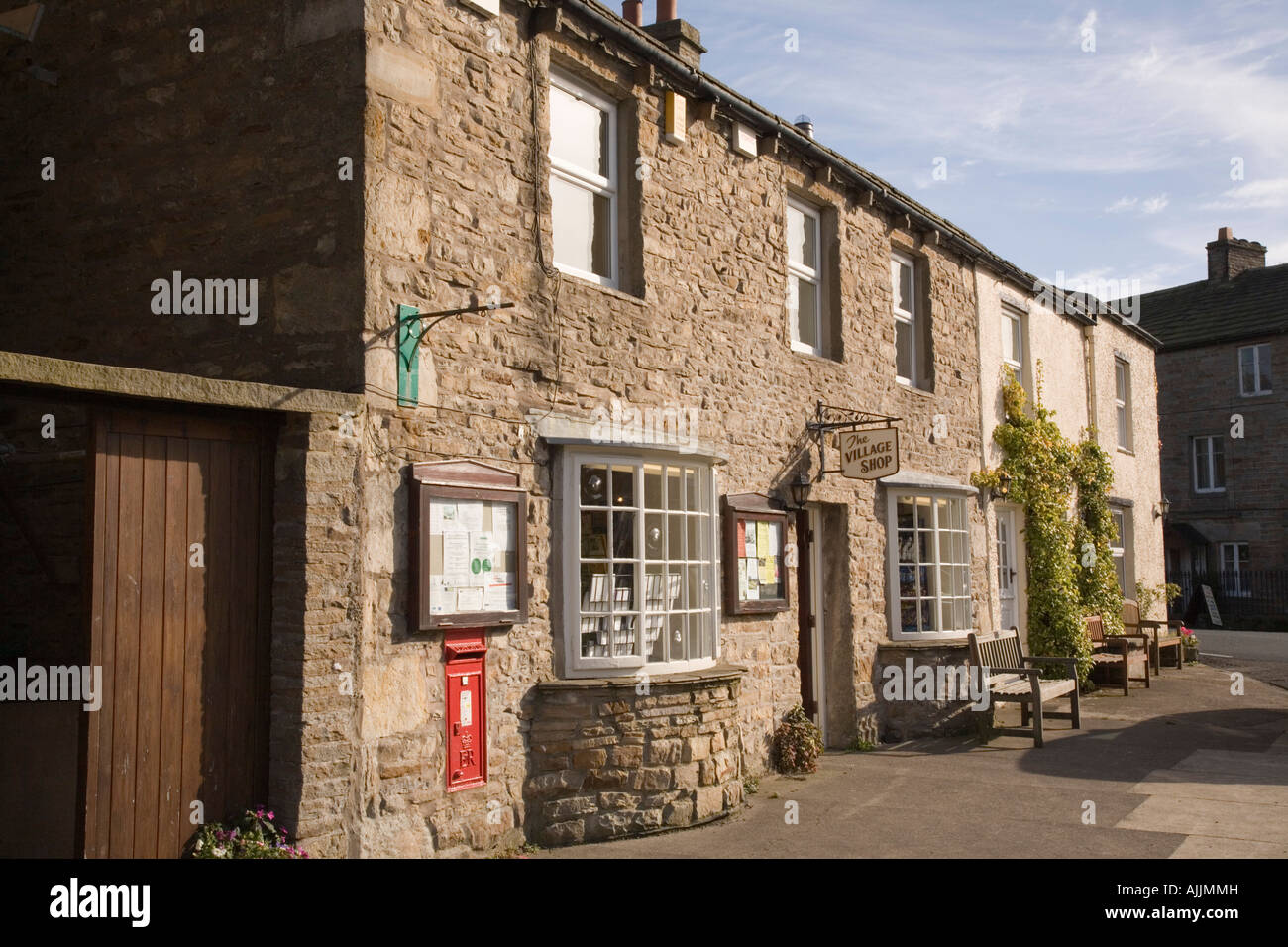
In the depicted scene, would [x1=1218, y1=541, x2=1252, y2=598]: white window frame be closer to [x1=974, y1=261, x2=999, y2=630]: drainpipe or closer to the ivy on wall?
the ivy on wall

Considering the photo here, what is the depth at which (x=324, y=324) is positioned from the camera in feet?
21.4

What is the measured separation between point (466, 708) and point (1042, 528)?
10203 mm

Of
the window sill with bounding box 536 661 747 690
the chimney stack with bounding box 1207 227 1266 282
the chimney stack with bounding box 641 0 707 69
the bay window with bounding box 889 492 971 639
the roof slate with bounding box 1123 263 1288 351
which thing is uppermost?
the chimney stack with bounding box 1207 227 1266 282

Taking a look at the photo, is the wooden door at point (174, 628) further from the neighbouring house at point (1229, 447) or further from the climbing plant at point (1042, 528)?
the neighbouring house at point (1229, 447)

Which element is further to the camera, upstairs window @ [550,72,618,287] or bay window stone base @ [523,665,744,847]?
upstairs window @ [550,72,618,287]

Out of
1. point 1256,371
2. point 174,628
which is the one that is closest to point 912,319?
point 174,628

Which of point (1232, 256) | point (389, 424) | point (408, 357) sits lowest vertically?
point (389, 424)

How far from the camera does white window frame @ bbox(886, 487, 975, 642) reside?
458 inches

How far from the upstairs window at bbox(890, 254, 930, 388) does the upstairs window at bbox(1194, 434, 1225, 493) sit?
805 inches

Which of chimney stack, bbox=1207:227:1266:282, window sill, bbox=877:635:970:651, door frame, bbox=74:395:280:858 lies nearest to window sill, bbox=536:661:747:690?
door frame, bbox=74:395:280:858

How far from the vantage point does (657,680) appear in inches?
303

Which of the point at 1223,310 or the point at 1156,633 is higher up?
the point at 1223,310

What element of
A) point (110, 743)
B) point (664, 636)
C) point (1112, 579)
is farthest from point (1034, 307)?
point (110, 743)

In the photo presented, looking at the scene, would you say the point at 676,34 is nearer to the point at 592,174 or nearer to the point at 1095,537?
the point at 592,174
